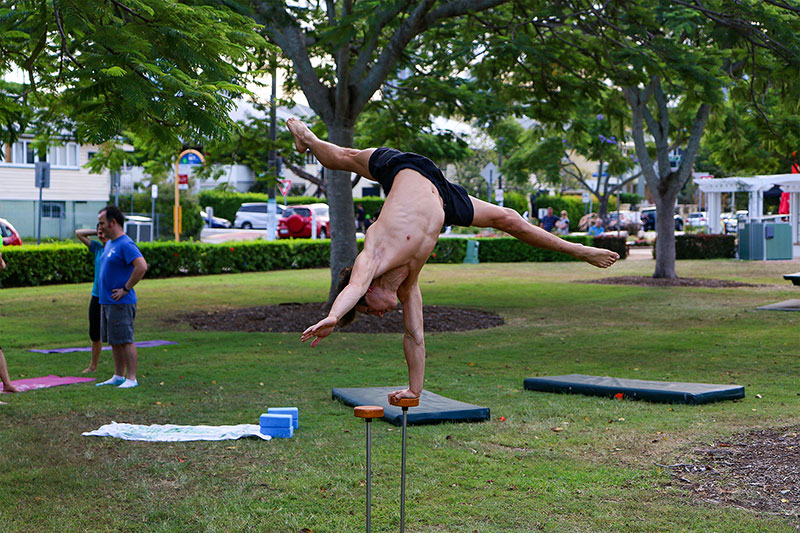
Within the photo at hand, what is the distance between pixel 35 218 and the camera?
126 feet

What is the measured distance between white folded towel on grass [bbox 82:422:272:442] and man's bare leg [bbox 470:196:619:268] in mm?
3226

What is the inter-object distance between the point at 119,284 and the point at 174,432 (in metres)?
2.61

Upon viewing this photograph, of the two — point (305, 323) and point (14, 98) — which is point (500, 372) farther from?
point (14, 98)

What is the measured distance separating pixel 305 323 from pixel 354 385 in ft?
17.8

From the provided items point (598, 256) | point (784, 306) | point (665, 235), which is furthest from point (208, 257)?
point (598, 256)

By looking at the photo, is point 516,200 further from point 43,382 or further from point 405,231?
point 405,231

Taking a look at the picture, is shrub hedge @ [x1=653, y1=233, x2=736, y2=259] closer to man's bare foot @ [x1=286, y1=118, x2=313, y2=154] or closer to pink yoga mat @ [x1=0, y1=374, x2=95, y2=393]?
pink yoga mat @ [x1=0, y1=374, x2=95, y2=393]

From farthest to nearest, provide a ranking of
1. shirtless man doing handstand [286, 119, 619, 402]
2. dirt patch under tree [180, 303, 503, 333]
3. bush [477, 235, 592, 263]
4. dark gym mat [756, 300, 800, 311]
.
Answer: bush [477, 235, 592, 263] → dark gym mat [756, 300, 800, 311] → dirt patch under tree [180, 303, 503, 333] → shirtless man doing handstand [286, 119, 619, 402]

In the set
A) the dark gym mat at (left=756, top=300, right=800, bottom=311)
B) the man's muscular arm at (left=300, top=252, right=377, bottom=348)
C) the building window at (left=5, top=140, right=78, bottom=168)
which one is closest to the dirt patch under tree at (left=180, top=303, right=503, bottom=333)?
the dark gym mat at (left=756, top=300, right=800, bottom=311)

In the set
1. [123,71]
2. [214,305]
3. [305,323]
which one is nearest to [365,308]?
[123,71]

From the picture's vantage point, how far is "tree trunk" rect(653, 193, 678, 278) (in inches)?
894

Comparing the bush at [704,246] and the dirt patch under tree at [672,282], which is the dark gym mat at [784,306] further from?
the bush at [704,246]

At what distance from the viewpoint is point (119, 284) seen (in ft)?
30.7

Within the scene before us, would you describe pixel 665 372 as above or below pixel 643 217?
below
